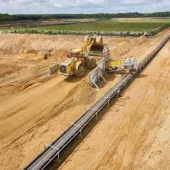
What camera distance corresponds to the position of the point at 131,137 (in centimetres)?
1082

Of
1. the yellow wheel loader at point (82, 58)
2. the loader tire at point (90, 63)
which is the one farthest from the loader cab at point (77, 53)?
the loader tire at point (90, 63)

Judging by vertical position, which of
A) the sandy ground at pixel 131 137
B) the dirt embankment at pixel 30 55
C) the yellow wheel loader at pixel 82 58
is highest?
the yellow wheel loader at pixel 82 58

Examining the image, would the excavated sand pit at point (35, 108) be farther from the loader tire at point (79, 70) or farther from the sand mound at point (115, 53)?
the sand mound at point (115, 53)

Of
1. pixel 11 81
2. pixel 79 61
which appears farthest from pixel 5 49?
pixel 79 61

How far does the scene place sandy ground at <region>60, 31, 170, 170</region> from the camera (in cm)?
917

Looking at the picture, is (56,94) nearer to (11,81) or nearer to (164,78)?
(11,81)

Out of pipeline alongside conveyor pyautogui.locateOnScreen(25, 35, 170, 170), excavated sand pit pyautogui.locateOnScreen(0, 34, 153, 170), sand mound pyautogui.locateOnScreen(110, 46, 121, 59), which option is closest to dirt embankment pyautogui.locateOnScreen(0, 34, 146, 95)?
sand mound pyautogui.locateOnScreen(110, 46, 121, 59)

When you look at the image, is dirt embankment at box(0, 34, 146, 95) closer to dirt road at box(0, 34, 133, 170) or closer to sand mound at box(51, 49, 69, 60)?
sand mound at box(51, 49, 69, 60)

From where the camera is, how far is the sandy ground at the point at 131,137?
9.17 m

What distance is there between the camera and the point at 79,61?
18.0 metres

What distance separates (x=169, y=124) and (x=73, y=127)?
484 cm

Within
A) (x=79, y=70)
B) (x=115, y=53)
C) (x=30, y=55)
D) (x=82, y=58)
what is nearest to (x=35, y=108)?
(x=79, y=70)

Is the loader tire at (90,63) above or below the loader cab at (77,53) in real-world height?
below

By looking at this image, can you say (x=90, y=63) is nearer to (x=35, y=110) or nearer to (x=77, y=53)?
(x=77, y=53)
